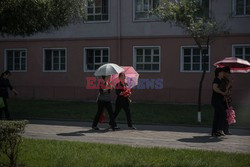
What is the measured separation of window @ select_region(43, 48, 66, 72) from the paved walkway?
46.9 feet

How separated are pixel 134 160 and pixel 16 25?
795cm

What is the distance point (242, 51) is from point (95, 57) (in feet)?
29.5

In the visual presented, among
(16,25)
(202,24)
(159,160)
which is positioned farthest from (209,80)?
(159,160)

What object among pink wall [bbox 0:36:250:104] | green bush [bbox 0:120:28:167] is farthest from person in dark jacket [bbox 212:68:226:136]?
pink wall [bbox 0:36:250:104]

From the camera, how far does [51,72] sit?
104 ft

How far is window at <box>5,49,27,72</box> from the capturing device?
107 ft

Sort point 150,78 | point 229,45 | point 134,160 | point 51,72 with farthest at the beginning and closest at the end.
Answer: point 51,72
point 150,78
point 229,45
point 134,160

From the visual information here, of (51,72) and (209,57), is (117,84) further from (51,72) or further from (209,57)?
(51,72)

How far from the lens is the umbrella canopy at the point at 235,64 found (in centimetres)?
1491

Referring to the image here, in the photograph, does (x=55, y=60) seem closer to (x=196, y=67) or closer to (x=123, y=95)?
(x=196, y=67)

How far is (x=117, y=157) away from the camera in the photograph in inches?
385

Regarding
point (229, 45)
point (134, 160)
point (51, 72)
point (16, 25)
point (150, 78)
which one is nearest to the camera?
point (134, 160)

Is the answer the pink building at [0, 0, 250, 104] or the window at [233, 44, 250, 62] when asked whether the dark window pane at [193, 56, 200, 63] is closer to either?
the pink building at [0, 0, 250, 104]

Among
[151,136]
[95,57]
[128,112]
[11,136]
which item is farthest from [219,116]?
[95,57]
